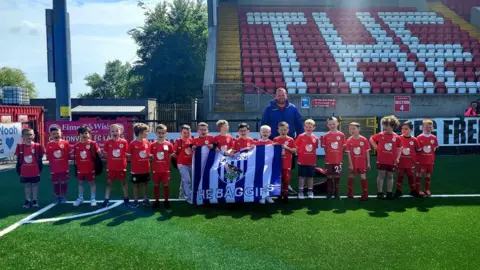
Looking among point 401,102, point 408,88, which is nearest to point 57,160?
point 401,102

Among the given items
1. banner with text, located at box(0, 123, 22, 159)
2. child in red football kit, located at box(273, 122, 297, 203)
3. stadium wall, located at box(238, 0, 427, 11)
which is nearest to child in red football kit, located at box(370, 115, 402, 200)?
Result: child in red football kit, located at box(273, 122, 297, 203)

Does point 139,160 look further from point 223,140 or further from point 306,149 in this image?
point 306,149

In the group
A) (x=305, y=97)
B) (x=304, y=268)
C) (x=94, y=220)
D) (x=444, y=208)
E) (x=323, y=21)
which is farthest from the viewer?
(x=323, y=21)

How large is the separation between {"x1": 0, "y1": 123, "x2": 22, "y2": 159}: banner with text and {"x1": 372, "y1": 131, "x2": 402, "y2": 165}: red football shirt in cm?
1130

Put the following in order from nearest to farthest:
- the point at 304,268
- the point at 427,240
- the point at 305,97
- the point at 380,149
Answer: the point at 304,268 → the point at 427,240 → the point at 380,149 → the point at 305,97

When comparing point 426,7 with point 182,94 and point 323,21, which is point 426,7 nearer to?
point 323,21

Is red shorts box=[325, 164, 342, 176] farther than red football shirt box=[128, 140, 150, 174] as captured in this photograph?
Yes

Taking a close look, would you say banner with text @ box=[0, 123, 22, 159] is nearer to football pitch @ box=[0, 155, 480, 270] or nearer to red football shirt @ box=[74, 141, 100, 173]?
football pitch @ box=[0, 155, 480, 270]

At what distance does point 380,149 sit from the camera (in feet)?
24.5

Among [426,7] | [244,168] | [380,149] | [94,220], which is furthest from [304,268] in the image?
[426,7]

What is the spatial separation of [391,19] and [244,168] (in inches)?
927

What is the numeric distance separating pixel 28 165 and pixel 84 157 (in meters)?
1.03

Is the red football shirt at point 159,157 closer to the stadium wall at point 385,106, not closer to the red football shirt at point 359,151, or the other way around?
the red football shirt at point 359,151

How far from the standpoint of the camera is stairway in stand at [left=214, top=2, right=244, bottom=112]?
17297 millimetres
